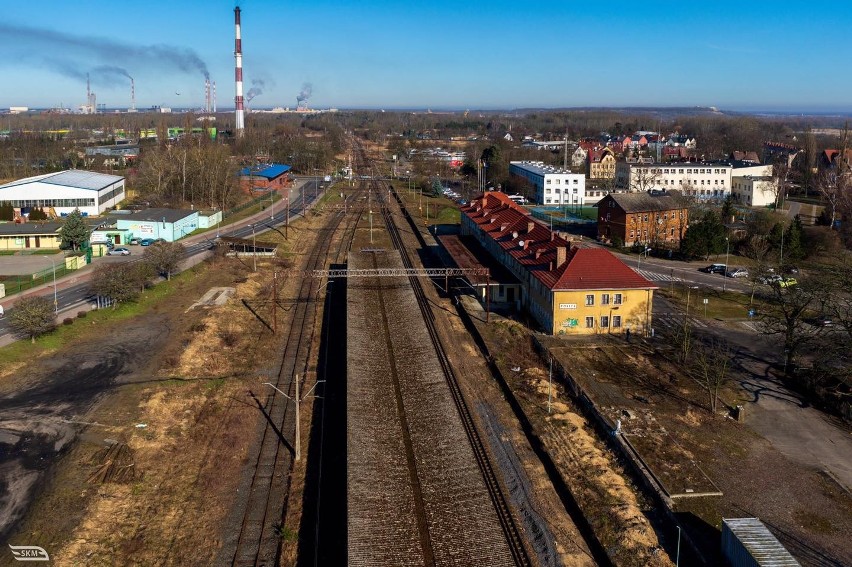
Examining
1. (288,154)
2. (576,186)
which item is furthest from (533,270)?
(288,154)

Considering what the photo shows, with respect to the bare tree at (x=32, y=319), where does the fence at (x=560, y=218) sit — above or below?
above

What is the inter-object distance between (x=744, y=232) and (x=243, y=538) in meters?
45.1

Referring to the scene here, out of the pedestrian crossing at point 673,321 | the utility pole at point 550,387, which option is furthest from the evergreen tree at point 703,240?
the utility pole at point 550,387

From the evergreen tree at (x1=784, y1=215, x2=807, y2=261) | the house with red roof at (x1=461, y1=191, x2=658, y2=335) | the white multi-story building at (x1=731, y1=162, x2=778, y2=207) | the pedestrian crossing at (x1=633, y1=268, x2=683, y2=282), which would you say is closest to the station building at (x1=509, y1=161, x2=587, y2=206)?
the white multi-story building at (x1=731, y1=162, x2=778, y2=207)

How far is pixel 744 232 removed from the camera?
49.9 m

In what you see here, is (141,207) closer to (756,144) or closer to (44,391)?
(44,391)

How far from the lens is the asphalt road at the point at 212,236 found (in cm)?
3391

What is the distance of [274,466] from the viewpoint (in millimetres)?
18953

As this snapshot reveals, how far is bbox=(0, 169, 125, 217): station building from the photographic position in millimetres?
56281

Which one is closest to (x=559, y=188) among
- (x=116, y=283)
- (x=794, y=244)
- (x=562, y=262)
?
(x=794, y=244)

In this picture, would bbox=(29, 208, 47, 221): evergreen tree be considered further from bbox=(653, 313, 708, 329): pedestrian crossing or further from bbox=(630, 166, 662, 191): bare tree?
bbox=(630, 166, 662, 191): bare tree

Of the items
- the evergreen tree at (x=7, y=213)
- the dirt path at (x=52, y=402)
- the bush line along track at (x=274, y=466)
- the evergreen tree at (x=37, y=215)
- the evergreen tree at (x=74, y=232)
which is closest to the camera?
the bush line along track at (x=274, y=466)

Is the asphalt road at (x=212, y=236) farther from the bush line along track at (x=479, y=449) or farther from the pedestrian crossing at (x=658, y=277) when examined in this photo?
the pedestrian crossing at (x=658, y=277)
